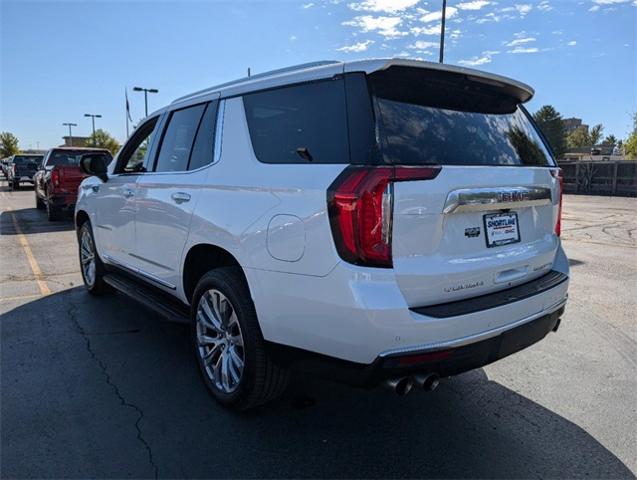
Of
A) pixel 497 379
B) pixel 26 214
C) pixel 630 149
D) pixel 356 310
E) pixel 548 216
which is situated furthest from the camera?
pixel 630 149

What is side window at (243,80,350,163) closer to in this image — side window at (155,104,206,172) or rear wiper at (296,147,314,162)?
rear wiper at (296,147,314,162)

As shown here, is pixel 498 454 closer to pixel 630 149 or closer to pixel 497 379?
pixel 497 379

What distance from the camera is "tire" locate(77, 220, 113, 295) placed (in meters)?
5.55

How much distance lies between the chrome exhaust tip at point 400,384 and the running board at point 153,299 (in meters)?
1.80

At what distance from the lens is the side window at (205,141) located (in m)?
3.49

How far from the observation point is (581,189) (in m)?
29.1

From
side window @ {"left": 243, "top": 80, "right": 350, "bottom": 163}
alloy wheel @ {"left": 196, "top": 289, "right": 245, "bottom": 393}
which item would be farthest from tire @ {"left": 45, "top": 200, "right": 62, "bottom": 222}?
side window @ {"left": 243, "top": 80, "right": 350, "bottom": 163}

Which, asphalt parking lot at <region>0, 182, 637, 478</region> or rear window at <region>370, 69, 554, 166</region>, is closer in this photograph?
rear window at <region>370, 69, 554, 166</region>

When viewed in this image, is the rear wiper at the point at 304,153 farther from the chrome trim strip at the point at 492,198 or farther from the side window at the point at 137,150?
the side window at the point at 137,150

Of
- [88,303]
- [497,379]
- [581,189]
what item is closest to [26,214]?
[88,303]

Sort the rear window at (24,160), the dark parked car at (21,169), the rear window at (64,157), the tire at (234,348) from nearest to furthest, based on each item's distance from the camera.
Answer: the tire at (234,348) → the rear window at (64,157) → the dark parked car at (21,169) → the rear window at (24,160)

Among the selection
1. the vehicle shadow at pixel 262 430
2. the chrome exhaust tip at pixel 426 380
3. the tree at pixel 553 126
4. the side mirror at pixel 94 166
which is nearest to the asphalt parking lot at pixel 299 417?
the vehicle shadow at pixel 262 430

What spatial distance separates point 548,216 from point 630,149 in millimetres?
43231

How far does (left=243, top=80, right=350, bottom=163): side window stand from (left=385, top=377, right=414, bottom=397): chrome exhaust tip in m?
1.08
